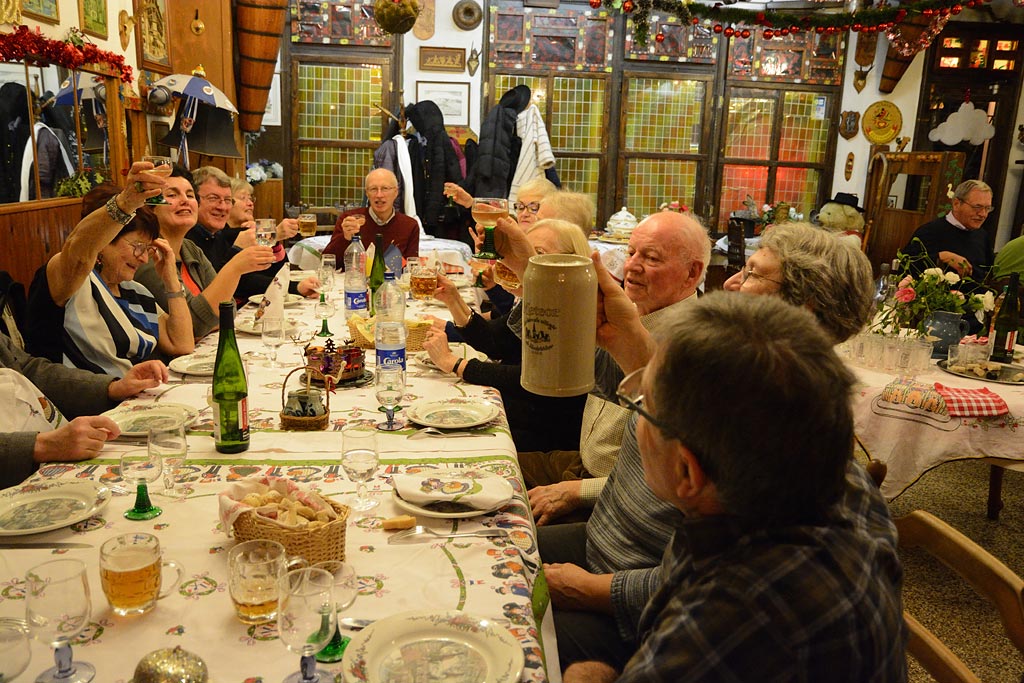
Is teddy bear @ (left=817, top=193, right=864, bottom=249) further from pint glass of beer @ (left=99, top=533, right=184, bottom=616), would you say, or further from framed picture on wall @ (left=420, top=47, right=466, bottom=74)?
pint glass of beer @ (left=99, top=533, right=184, bottom=616)

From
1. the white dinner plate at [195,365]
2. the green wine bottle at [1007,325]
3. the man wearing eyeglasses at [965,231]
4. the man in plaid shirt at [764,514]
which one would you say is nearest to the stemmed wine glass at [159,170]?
the white dinner plate at [195,365]

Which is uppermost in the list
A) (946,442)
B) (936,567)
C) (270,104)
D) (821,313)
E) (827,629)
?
(270,104)

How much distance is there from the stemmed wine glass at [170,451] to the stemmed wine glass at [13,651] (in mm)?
598

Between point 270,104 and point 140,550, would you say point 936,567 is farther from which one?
point 270,104

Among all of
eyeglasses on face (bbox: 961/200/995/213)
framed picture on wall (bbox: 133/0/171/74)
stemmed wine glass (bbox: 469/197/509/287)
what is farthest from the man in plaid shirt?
framed picture on wall (bbox: 133/0/171/74)

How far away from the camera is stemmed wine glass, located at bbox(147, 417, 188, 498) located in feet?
5.50

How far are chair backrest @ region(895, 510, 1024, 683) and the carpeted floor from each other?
1418 millimetres

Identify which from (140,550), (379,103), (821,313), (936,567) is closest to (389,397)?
(140,550)

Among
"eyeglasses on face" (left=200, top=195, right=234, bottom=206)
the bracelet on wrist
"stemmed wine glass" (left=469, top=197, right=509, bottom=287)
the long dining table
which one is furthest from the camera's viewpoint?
"eyeglasses on face" (left=200, top=195, right=234, bottom=206)

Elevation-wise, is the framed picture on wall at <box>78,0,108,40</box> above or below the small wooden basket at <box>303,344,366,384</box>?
above

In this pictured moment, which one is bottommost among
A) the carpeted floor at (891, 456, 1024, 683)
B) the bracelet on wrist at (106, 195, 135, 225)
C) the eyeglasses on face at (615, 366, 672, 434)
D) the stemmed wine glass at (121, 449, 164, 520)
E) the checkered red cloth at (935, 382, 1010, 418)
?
the carpeted floor at (891, 456, 1024, 683)

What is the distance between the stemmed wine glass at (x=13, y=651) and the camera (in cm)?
104

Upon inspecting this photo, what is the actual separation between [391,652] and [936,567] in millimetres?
2988

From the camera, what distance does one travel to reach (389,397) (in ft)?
7.20
